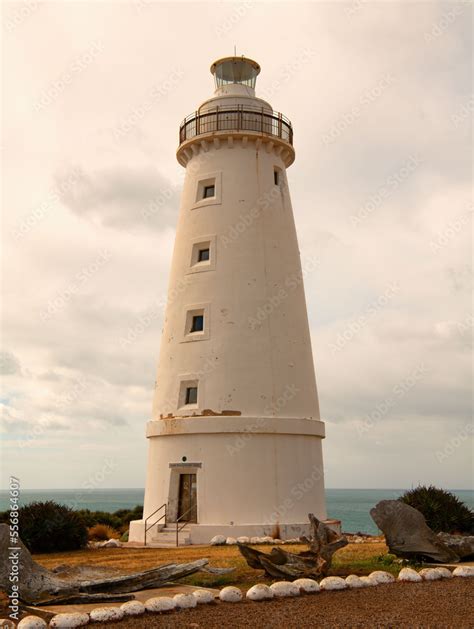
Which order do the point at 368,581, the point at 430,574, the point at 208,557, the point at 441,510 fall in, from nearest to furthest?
1. the point at 368,581
2. the point at 430,574
3. the point at 208,557
4. the point at 441,510

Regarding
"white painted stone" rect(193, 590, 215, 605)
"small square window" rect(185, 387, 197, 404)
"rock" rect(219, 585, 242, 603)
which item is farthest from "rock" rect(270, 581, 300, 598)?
"small square window" rect(185, 387, 197, 404)

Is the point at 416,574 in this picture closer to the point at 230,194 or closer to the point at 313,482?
the point at 313,482

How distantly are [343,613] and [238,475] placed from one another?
1339 cm

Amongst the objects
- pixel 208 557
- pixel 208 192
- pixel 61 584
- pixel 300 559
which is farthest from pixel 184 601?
pixel 208 192

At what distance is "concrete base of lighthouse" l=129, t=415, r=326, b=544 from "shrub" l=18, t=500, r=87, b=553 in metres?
2.60

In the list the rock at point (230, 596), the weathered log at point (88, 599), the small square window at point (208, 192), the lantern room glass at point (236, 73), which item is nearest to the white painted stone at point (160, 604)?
the weathered log at point (88, 599)

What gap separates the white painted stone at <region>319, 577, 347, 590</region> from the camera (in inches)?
442

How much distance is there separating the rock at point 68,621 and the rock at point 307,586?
12.2 feet

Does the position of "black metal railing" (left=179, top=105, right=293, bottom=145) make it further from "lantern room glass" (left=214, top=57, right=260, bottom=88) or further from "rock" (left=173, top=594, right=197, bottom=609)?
"rock" (left=173, top=594, right=197, bottom=609)

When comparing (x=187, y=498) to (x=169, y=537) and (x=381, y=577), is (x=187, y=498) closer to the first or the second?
(x=169, y=537)

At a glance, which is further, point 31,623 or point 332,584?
point 332,584

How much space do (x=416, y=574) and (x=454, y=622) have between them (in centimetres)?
360

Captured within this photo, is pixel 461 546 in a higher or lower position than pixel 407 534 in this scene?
lower

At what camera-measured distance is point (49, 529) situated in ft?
69.0
